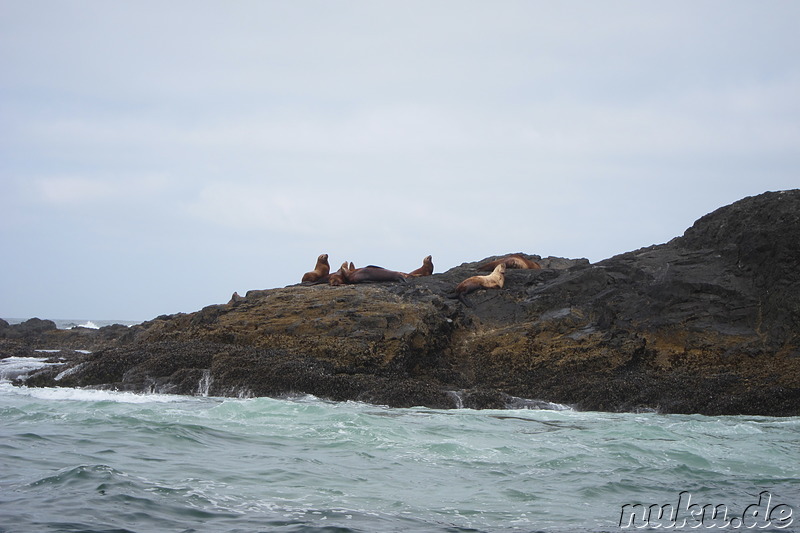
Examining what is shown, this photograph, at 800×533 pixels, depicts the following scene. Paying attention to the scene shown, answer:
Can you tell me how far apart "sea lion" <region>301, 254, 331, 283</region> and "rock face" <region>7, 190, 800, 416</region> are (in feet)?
10.7

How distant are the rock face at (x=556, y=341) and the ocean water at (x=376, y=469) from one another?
3.44 feet

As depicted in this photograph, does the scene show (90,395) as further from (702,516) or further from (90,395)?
(702,516)

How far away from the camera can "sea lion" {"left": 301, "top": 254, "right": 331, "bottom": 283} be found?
19.2 m

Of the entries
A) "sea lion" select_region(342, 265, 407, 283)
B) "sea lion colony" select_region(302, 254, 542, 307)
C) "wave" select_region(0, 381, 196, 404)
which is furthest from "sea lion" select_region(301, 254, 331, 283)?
"wave" select_region(0, 381, 196, 404)

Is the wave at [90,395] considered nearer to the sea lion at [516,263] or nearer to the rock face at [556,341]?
the rock face at [556,341]

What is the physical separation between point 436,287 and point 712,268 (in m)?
5.79

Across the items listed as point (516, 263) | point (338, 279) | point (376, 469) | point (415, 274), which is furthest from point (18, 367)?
point (376, 469)

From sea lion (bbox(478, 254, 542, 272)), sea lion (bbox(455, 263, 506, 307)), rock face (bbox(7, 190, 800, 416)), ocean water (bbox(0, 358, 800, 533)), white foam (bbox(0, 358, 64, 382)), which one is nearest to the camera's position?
ocean water (bbox(0, 358, 800, 533))

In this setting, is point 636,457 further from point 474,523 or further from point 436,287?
point 436,287

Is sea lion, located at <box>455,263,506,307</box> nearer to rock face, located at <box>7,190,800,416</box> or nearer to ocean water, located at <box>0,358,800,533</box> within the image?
rock face, located at <box>7,190,800,416</box>

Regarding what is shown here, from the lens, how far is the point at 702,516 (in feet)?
18.4

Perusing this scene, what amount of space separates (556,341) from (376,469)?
6974 millimetres

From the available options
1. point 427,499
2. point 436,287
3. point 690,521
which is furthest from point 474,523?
point 436,287

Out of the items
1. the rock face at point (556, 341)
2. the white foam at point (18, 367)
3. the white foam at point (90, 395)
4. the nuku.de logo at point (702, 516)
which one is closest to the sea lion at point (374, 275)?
the rock face at point (556, 341)
